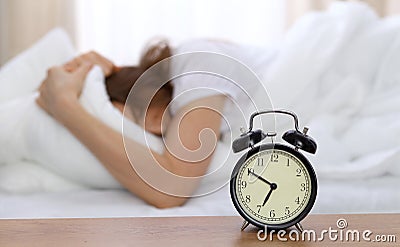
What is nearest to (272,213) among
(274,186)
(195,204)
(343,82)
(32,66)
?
(274,186)

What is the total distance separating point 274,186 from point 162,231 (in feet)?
0.51

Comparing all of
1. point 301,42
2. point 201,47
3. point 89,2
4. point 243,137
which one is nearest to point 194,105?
point 243,137

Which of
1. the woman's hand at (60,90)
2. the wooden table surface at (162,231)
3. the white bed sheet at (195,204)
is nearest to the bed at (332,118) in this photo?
the white bed sheet at (195,204)

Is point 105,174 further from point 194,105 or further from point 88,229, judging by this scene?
point 88,229

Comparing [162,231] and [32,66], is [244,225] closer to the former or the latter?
[162,231]

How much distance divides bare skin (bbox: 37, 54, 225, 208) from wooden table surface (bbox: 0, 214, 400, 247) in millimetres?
125

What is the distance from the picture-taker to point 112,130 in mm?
1319

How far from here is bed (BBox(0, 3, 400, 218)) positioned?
1253mm

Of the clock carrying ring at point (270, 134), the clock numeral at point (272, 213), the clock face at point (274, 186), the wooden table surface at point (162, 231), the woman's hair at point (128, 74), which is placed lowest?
the wooden table surface at point (162, 231)

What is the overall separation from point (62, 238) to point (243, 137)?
0.86ft

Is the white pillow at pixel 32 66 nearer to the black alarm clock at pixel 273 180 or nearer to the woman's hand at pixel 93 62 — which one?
the woman's hand at pixel 93 62

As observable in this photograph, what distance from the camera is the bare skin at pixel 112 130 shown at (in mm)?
1035

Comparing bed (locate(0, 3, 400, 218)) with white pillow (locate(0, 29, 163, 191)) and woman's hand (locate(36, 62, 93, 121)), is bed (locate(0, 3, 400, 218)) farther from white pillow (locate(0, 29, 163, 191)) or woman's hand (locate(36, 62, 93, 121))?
woman's hand (locate(36, 62, 93, 121))

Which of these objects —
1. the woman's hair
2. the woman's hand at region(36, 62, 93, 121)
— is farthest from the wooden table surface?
the woman's hair
